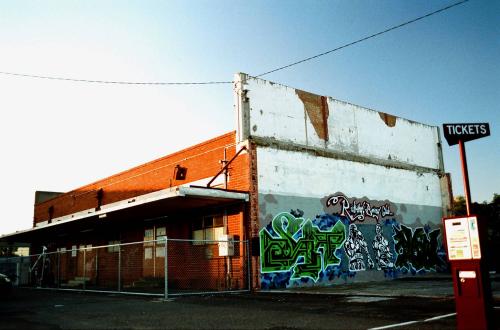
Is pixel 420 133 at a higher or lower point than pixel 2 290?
higher

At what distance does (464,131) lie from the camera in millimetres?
6281

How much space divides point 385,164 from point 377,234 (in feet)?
11.6

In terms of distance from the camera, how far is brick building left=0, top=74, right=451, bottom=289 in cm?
1642

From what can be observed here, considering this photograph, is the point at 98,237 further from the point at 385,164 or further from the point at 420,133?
the point at 420,133

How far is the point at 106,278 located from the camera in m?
24.8

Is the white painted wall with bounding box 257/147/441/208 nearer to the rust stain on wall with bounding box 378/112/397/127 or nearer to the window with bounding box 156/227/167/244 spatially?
the rust stain on wall with bounding box 378/112/397/127

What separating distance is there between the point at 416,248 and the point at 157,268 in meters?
12.7

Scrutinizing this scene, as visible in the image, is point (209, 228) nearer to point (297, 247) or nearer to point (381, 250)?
point (297, 247)

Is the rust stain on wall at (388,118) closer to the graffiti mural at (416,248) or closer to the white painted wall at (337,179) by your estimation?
the white painted wall at (337,179)

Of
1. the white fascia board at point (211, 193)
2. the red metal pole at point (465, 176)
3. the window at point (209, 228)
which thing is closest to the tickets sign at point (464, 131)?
the red metal pole at point (465, 176)

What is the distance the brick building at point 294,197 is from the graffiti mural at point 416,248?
0.17ft

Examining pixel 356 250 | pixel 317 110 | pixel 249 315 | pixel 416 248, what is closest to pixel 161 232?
pixel 356 250

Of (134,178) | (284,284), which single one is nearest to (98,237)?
(134,178)

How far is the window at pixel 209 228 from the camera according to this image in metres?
17.6
